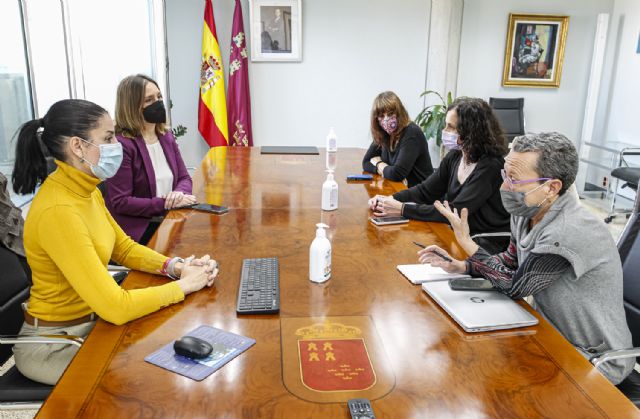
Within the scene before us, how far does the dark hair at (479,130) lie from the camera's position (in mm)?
2539

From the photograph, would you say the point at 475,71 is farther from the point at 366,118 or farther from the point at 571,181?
the point at 571,181

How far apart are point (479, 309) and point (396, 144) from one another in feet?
7.04

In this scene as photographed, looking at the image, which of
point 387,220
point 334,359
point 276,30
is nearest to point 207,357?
point 334,359

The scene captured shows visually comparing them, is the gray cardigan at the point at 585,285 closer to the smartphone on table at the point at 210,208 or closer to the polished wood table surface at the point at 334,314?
the polished wood table surface at the point at 334,314

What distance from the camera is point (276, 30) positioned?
570 cm

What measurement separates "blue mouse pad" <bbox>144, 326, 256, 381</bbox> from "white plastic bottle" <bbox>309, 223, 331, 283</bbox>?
1.29 ft

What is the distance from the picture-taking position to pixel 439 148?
6.07m

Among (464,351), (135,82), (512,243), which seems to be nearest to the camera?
(464,351)

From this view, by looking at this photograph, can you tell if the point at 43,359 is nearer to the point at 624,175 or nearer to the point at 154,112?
the point at 154,112

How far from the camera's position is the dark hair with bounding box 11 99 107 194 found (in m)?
1.64

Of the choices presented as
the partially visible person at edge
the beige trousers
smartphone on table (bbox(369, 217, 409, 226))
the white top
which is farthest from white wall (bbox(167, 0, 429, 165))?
the beige trousers

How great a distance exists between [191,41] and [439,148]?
3.04 metres

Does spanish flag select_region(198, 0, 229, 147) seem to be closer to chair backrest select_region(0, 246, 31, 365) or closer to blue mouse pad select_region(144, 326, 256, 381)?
chair backrest select_region(0, 246, 31, 365)

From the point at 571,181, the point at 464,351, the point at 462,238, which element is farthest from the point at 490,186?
the point at 464,351
